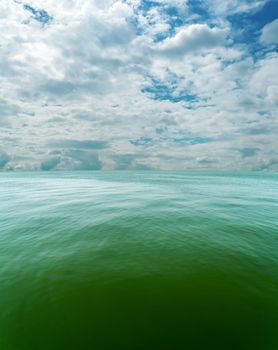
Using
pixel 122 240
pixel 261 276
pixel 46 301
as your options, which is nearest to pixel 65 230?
pixel 122 240

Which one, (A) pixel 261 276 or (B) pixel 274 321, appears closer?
(B) pixel 274 321

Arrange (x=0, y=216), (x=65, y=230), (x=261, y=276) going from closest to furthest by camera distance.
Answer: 1. (x=261, y=276)
2. (x=65, y=230)
3. (x=0, y=216)

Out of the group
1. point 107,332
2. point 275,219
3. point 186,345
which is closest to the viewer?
point 186,345

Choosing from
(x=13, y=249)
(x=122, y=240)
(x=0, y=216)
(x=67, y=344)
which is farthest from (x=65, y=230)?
(x=0, y=216)

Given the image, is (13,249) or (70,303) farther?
(13,249)

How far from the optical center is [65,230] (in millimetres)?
12648

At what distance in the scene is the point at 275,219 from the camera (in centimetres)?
1595

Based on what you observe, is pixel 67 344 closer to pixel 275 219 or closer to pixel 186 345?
pixel 186 345

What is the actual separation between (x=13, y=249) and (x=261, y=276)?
45.3ft

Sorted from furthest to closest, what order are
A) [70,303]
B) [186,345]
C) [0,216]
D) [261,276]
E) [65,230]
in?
[0,216] → [65,230] → [261,276] → [70,303] → [186,345]

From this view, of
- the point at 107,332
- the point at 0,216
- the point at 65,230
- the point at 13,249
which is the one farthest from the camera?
the point at 0,216

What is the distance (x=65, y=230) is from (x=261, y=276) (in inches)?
501

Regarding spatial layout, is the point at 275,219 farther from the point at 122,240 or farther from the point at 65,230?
the point at 65,230

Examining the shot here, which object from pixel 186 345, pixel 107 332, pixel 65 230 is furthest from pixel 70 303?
pixel 65 230
